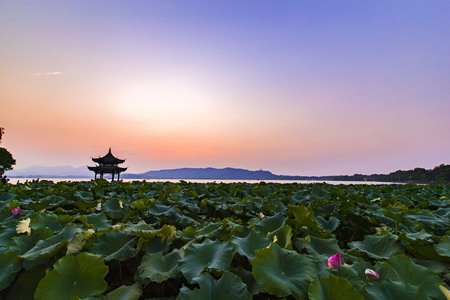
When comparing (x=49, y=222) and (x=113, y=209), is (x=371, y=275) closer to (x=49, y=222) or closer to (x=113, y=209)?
(x=49, y=222)

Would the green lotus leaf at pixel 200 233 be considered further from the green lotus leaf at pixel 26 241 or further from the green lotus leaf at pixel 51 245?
the green lotus leaf at pixel 26 241

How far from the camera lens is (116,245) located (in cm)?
174

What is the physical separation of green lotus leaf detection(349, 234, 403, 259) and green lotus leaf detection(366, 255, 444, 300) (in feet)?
1.19

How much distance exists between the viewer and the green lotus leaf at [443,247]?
166 centimetres

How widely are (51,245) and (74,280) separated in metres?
0.44

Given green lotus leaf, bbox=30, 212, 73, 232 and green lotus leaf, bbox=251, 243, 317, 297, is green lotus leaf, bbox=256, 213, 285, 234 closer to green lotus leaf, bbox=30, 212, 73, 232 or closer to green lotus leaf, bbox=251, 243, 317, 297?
green lotus leaf, bbox=251, 243, 317, 297

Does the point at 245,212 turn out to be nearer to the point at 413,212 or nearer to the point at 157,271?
the point at 413,212

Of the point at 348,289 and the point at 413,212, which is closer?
the point at 348,289

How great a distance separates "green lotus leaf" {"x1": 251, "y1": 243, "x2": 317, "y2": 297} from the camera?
118 centimetres

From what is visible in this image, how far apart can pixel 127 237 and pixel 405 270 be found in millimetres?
1441

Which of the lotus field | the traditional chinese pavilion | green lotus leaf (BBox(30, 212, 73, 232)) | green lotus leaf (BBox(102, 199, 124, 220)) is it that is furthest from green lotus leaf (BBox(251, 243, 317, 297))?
the traditional chinese pavilion

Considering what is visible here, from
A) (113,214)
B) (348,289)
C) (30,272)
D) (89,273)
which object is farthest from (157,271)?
Answer: (113,214)

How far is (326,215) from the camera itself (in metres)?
3.20

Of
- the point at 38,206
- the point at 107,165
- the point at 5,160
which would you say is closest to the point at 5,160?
the point at 5,160
